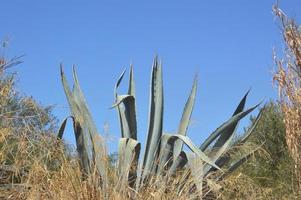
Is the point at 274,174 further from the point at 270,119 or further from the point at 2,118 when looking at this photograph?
the point at 2,118

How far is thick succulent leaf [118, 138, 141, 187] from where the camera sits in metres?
6.75

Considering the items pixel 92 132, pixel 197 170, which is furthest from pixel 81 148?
pixel 197 170

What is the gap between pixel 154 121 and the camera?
26.9 feet

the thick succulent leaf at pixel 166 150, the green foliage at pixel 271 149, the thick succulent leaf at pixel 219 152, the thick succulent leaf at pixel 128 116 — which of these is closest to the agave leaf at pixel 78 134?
the thick succulent leaf at pixel 128 116

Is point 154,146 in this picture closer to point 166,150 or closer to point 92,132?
point 166,150

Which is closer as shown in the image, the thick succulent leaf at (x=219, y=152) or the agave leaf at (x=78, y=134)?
the agave leaf at (x=78, y=134)

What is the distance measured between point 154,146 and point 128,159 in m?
0.90

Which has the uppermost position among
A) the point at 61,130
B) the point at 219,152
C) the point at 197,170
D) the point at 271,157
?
the point at 61,130

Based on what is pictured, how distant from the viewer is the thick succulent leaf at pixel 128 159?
6753 mm

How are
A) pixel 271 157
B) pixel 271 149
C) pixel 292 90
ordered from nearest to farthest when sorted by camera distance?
pixel 292 90 → pixel 271 157 → pixel 271 149

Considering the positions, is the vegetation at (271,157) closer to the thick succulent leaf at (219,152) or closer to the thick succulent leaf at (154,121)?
the thick succulent leaf at (219,152)

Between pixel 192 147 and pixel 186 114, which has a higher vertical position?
pixel 186 114

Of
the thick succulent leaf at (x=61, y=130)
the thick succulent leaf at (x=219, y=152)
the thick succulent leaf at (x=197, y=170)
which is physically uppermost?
the thick succulent leaf at (x=61, y=130)

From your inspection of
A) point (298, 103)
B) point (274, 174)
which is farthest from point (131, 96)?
point (274, 174)
